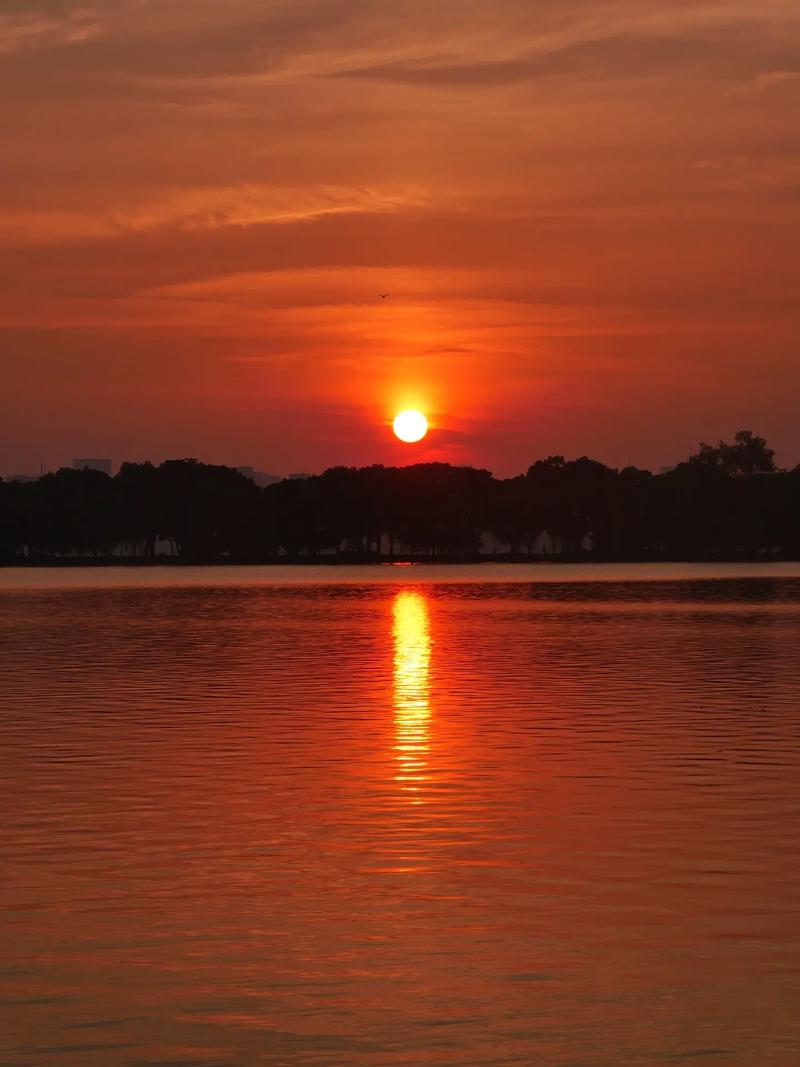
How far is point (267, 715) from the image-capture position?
4431 cm

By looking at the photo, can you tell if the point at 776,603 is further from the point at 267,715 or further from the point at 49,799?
the point at 49,799

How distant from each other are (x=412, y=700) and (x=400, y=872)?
85.4 feet

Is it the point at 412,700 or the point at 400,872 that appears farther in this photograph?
the point at 412,700

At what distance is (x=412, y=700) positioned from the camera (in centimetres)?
4897

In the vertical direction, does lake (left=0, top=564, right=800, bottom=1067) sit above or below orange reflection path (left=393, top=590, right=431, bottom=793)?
above

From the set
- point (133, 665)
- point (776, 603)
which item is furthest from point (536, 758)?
point (776, 603)

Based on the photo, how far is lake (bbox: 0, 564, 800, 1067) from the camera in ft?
51.6

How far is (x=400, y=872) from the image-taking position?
22953 mm

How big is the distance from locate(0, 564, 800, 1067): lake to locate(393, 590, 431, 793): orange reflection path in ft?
0.60

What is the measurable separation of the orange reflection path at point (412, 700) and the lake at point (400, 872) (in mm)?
183

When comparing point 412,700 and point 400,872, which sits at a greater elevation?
point 400,872

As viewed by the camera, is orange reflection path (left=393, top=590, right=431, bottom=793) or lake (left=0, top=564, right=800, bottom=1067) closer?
lake (left=0, top=564, right=800, bottom=1067)

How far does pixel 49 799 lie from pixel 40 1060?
49.0 ft

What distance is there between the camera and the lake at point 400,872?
51.6 feet
